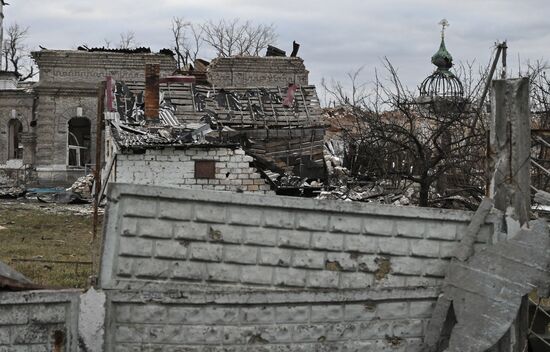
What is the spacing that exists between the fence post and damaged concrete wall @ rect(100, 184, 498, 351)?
1.60 ft

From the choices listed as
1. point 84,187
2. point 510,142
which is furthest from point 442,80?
point 510,142

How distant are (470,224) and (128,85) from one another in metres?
16.2

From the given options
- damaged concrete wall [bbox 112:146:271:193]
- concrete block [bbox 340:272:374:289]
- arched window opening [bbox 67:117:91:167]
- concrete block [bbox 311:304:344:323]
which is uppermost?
arched window opening [bbox 67:117:91:167]

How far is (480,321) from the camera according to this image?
219 inches

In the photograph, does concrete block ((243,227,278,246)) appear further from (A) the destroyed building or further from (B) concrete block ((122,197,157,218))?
(A) the destroyed building

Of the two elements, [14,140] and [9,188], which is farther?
[14,140]

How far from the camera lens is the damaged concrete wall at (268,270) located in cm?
531

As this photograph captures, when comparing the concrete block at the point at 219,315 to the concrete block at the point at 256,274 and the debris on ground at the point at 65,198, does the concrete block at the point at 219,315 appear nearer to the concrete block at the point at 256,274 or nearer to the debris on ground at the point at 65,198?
the concrete block at the point at 256,274

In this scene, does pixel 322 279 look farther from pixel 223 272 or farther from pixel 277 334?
pixel 223 272

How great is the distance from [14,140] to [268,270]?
29.0 m

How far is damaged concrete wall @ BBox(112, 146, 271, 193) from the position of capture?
15.6m

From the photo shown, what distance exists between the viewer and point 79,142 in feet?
102

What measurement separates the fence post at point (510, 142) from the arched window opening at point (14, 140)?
28.2 meters

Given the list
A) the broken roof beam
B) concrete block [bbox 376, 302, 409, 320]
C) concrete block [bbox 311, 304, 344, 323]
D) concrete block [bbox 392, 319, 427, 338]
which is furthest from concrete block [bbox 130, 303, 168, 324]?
the broken roof beam
